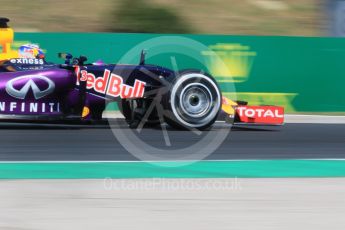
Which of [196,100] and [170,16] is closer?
[196,100]

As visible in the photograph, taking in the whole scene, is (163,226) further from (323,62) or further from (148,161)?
(323,62)

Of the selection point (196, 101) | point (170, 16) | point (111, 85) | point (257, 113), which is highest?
point (170, 16)

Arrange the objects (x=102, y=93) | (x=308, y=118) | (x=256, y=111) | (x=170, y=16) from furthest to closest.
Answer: (x=170, y=16)
(x=308, y=118)
(x=256, y=111)
(x=102, y=93)

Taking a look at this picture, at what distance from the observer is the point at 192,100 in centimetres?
993

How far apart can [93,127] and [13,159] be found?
9.47 feet

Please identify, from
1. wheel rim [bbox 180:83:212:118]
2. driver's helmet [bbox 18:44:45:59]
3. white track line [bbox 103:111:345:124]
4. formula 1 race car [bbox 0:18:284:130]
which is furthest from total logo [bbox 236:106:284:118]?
driver's helmet [bbox 18:44:45:59]

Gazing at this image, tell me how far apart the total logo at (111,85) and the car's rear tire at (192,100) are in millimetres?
383

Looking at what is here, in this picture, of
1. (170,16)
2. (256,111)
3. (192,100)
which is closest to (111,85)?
(192,100)

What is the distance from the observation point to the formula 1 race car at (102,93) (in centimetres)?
937

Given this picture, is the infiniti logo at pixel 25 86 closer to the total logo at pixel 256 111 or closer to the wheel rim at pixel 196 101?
the wheel rim at pixel 196 101

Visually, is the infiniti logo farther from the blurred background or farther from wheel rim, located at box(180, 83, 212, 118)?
the blurred background

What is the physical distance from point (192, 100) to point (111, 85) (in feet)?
3.55

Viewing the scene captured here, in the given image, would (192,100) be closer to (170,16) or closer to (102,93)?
(102,93)

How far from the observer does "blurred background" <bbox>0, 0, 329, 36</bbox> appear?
61.8ft
